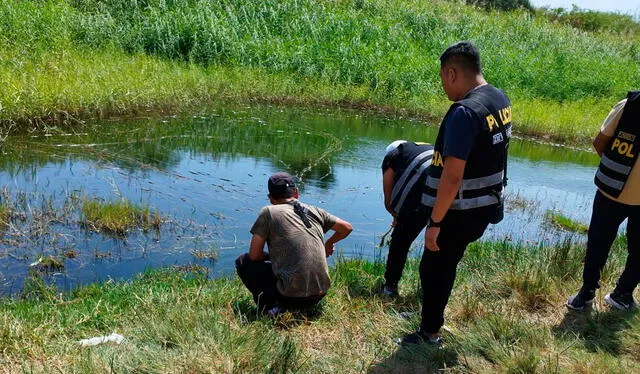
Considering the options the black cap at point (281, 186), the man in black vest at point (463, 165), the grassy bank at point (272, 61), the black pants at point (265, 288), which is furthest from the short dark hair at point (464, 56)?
the grassy bank at point (272, 61)

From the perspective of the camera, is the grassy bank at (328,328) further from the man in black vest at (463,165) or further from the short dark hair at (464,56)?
the short dark hair at (464,56)

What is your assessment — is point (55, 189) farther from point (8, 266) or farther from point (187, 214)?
point (8, 266)

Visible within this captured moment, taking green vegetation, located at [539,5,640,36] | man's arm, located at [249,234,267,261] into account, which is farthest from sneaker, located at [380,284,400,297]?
green vegetation, located at [539,5,640,36]

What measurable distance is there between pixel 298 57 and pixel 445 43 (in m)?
6.65

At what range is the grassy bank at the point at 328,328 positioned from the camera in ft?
10.3

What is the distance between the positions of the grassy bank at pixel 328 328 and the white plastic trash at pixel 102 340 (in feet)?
0.17

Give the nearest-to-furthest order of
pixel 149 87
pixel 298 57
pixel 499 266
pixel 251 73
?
1. pixel 499 266
2. pixel 149 87
3. pixel 251 73
4. pixel 298 57

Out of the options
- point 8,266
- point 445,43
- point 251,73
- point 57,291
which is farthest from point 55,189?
point 445,43

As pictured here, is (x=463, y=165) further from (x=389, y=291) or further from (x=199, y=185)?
(x=199, y=185)

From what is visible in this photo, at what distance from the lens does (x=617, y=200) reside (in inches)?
151

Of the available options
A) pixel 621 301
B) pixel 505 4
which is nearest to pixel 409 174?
pixel 621 301

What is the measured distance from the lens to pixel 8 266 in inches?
203

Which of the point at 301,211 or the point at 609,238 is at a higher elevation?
the point at 609,238

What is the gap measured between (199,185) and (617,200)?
548 cm
